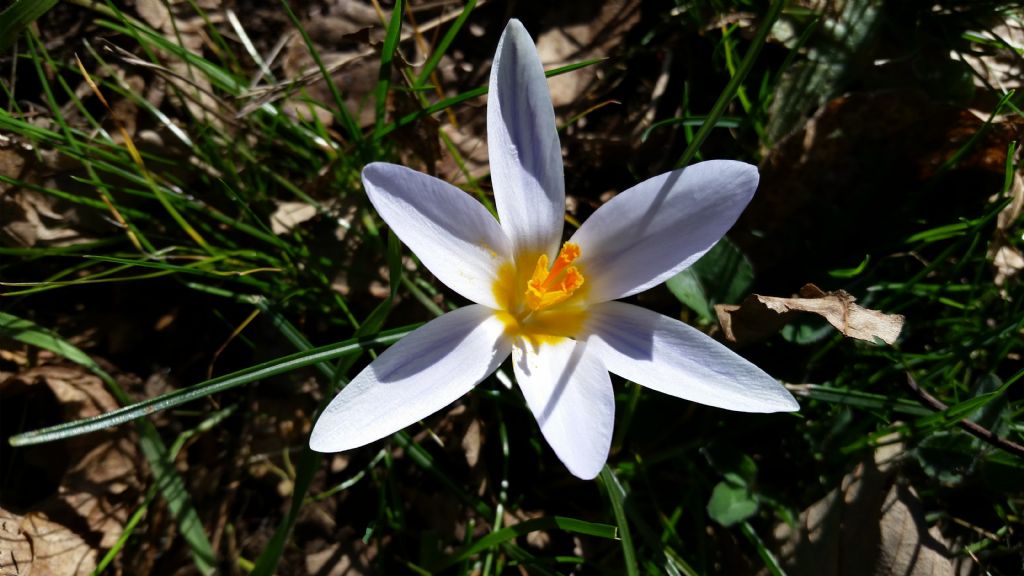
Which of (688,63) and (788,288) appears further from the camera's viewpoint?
(688,63)

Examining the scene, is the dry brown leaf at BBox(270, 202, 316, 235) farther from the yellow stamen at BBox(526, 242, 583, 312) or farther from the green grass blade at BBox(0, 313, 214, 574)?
the yellow stamen at BBox(526, 242, 583, 312)

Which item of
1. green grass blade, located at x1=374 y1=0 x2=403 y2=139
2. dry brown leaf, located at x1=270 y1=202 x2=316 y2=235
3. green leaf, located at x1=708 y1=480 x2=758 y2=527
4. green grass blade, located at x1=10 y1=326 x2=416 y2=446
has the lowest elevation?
green leaf, located at x1=708 y1=480 x2=758 y2=527

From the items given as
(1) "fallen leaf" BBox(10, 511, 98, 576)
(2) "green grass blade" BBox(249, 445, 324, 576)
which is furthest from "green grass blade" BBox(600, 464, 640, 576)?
(1) "fallen leaf" BBox(10, 511, 98, 576)

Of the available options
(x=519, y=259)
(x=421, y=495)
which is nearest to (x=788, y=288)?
(x=519, y=259)

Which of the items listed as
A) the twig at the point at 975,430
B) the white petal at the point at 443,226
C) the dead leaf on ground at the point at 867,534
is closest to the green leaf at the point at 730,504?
the dead leaf on ground at the point at 867,534

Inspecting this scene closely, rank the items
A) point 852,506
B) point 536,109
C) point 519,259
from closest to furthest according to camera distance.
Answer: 1. point 536,109
2. point 519,259
3. point 852,506

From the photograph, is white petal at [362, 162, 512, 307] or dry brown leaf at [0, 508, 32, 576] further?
dry brown leaf at [0, 508, 32, 576]

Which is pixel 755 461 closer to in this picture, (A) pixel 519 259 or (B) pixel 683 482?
(B) pixel 683 482

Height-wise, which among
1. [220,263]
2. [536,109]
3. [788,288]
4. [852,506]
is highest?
[536,109]
